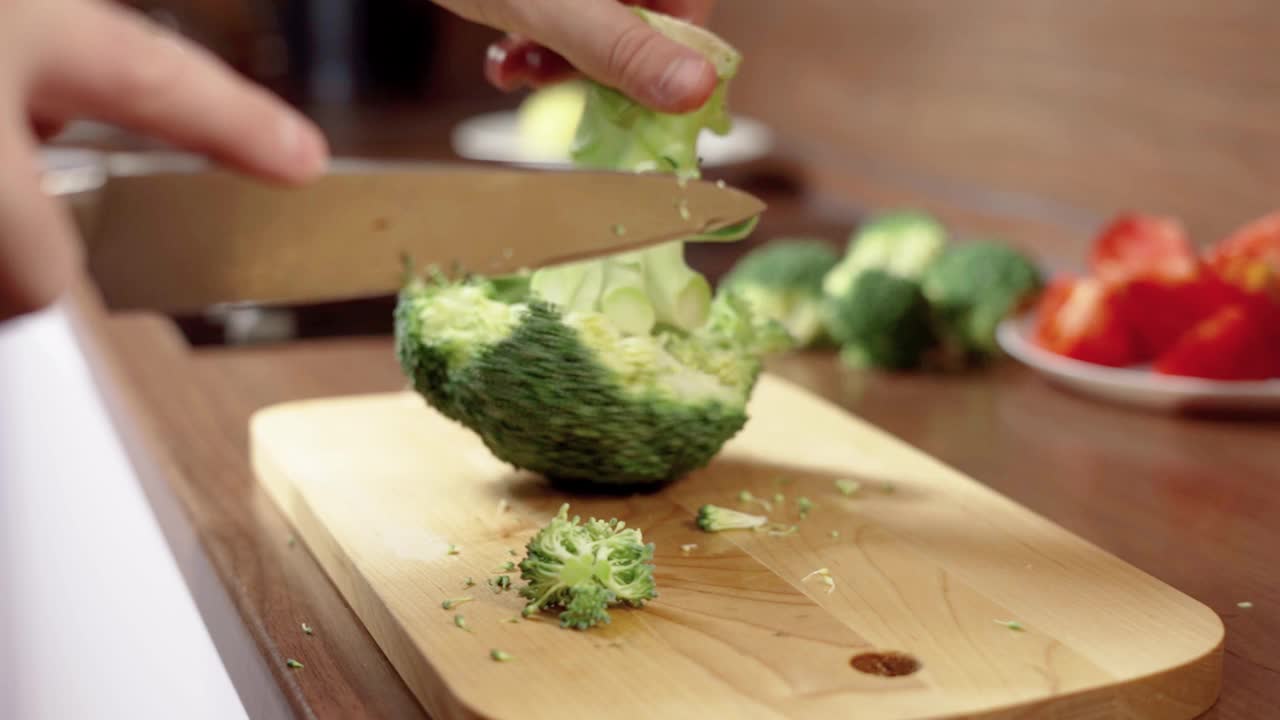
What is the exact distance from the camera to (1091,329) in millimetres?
1435

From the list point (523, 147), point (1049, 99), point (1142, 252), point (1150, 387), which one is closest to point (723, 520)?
point (1150, 387)

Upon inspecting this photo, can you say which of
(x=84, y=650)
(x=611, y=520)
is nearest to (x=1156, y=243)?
(x=611, y=520)

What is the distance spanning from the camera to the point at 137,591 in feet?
4.56

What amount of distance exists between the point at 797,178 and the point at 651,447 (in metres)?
1.78

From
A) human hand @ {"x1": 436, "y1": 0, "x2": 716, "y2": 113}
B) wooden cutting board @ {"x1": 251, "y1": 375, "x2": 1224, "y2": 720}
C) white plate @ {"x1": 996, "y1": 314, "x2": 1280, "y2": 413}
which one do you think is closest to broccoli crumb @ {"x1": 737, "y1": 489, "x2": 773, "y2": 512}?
wooden cutting board @ {"x1": 251, "y1": 375, "x2": 1224, "y2": 720}

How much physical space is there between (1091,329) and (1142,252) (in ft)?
0.60

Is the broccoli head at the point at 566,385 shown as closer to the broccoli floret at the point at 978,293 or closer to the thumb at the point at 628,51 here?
the thumb at the point at 628,51

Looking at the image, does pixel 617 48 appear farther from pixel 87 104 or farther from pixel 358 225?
pixel 87 104

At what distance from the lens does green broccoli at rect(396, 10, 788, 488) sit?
1039 mm

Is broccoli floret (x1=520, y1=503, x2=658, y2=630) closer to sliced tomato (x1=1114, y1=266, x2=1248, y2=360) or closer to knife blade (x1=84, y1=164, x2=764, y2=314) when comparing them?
knife blade (x1=84, y1=164, x2=764, y2=314)

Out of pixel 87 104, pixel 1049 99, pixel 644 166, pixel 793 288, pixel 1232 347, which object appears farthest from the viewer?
Result: pixel 1049 99

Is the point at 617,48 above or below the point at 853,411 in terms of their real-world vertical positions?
above

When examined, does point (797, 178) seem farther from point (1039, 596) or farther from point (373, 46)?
point (1039, 596)

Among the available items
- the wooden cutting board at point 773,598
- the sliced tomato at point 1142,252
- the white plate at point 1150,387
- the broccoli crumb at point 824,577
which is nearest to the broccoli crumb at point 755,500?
the wooden cutting board at point 773,598
